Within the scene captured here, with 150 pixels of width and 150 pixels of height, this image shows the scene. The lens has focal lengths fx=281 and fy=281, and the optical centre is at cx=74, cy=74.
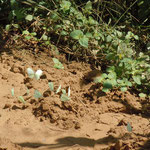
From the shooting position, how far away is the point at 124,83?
2887 millimetres

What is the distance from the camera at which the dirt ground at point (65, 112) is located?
2.19 metres

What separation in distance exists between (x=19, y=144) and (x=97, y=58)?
154cm

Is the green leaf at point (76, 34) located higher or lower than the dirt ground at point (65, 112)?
higher

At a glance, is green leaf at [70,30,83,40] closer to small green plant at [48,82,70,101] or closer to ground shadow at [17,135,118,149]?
small green plant at [48,82,70,101]

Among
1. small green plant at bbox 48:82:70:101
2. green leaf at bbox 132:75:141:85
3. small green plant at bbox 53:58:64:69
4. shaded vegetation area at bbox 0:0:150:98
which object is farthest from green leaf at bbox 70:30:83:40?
green leaf at bbox 132:75:141:85

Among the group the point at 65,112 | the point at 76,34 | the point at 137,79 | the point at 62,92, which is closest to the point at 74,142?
the point at 65,112

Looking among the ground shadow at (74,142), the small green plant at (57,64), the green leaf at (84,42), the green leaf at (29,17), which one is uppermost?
the green leaf at (29,17)

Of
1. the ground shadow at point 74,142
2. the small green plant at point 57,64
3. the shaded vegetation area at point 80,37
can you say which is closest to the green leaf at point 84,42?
the shaded vegetation area at point 80,37

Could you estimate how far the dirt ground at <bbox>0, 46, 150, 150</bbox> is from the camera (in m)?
2.19

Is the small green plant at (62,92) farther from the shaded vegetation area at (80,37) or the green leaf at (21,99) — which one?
the shaded vegetation area at (80,37)

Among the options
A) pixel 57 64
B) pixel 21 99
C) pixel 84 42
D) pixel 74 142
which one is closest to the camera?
pixel 74 142

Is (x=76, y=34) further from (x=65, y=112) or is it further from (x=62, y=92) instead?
(x=65, y=112)

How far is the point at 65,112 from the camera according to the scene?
8.45ft

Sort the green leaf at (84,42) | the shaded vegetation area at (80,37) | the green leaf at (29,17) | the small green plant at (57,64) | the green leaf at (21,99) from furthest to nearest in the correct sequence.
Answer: the green leaf at (29,17)
the small green plant at (57,64)
the shaded vegetation area at (80,37)
the green leaf at (84,42)
the green leaf at (21,99)
